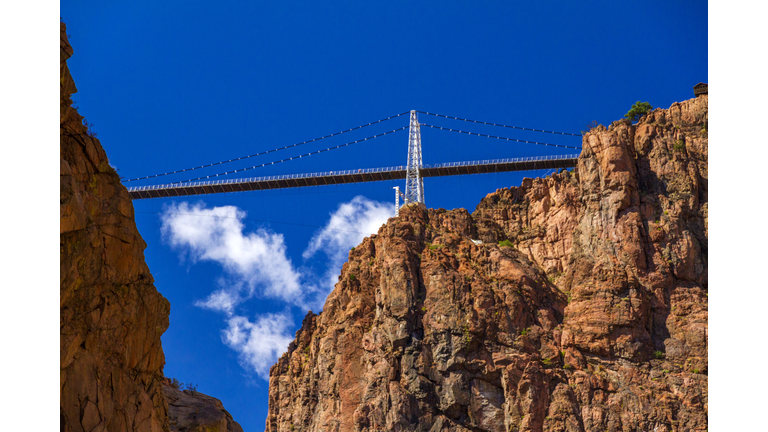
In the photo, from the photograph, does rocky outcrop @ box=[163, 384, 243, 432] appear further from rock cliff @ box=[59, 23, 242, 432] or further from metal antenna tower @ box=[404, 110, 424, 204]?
metal antenna tower @ box=[404, 110, 424, 204]

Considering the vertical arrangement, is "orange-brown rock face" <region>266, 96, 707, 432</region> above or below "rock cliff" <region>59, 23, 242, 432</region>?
above

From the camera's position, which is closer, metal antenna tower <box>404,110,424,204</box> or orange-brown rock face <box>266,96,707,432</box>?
orange-brown rock face <box>266,96,707,432</box>

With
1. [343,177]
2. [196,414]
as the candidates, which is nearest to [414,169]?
[343,177]

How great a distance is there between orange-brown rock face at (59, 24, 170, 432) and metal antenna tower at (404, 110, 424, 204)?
7217cm

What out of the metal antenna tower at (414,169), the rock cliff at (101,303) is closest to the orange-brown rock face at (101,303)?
the rock cliff at (101,303)

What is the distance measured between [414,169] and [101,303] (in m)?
84.6

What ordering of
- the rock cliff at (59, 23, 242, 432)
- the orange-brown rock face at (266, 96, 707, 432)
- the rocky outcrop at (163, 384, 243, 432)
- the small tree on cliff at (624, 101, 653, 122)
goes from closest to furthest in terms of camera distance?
the rock cliff at (59, 23, 242, 432) < the rocky outcrop at (163, 384, 243, 432) < the orange-brown rock face at (266, 96, 707, 432) < the small tree on cliff at (624, 101, 653, 122)

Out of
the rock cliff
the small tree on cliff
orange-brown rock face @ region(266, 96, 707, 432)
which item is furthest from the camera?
the small tree on cliff

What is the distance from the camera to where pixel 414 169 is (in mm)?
112812

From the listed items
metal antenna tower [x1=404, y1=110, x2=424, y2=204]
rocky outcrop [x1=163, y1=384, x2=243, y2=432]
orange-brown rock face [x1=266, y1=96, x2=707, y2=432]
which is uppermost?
metal antenna tower [x1=404, y1=110, x2=424, y2=204]

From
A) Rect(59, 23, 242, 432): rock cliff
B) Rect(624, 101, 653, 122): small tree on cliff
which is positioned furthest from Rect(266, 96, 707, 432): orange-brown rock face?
Rect(59, 23, 242, 432): rock cliff

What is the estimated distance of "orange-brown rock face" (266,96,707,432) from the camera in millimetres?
75750

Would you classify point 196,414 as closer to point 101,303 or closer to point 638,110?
point 101,303

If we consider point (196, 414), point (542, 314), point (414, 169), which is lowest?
point (196, 414)
